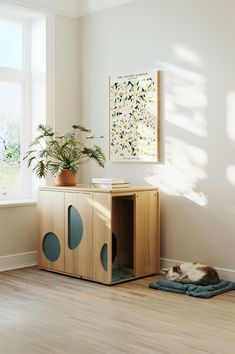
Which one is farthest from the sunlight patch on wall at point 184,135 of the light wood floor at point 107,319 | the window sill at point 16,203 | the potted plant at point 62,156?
the window sill at point 16,203

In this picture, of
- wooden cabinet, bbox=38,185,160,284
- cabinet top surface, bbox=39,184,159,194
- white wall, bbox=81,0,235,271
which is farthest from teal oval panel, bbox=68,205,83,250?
white wall, bbox=81,0,235,271

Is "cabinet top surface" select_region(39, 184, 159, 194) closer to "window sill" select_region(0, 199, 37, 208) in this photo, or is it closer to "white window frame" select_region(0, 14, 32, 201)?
"window sill" select_region(0, 199, 37, 208)

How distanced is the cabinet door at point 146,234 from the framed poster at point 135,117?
418 millimetres

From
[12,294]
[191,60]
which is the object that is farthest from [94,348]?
[191,60]

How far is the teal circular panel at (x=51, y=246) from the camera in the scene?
16.9ft

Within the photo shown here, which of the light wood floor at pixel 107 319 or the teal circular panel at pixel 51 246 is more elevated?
the teal circular panel at pixel 51 246

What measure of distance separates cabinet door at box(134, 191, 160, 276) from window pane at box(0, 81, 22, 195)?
1.46 m

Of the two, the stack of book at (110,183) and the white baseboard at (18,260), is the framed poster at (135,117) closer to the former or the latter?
the stack of book at (110,183)

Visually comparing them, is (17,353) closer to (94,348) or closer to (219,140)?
(94,348)

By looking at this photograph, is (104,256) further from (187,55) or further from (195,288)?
(187,55)

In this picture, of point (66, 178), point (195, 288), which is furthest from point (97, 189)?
point (195, 288)

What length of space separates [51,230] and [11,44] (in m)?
1.93

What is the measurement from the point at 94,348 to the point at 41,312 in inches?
32.0

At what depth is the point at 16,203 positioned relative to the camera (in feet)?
17.5
